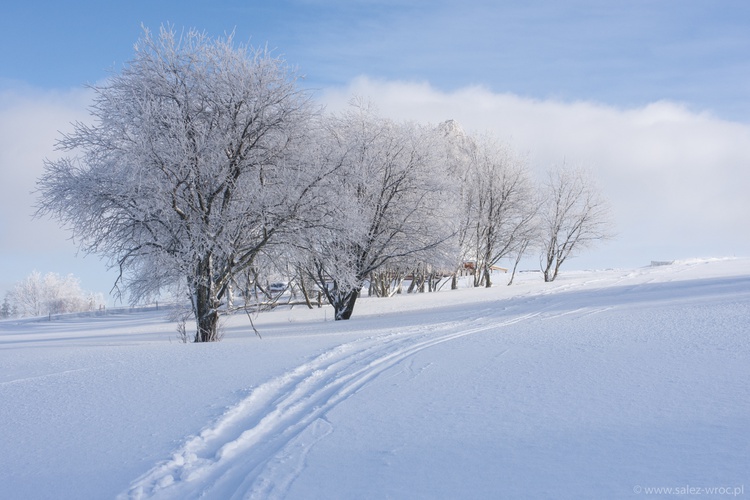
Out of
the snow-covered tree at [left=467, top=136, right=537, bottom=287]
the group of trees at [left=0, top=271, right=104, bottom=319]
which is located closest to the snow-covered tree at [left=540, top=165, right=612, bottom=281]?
the snow-covered tree at [left=467, top=136, right=537, bottom=287]

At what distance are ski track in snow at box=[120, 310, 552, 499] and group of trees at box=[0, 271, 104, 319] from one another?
212ft

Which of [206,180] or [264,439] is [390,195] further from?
[264,439]

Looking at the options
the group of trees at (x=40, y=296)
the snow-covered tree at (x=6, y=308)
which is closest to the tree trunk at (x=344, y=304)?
the group of trees at (x=40, y=296)

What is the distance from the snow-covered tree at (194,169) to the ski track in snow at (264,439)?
21.1ft

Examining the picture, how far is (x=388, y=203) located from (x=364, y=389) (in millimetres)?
14248

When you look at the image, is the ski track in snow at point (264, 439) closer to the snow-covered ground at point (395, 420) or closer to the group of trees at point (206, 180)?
the snow-covered ground at point (395, 420)

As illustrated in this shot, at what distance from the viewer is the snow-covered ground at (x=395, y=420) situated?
13.0 feet

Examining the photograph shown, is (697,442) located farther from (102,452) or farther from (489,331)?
(489,331)

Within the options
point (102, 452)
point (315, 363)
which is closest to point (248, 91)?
point (315, 363)

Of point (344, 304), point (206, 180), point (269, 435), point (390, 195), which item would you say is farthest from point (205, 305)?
point (269, 435)

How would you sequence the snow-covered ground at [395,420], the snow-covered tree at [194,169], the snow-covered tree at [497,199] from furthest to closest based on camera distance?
the snow-covered tree at [497,199] → the snow-covered tree at [194,169] → the snow-covered ground at [395,420]

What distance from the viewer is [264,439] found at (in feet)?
16.4

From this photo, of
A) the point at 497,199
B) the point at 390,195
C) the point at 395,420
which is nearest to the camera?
the point at 395,420

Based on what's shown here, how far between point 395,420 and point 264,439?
127cm
